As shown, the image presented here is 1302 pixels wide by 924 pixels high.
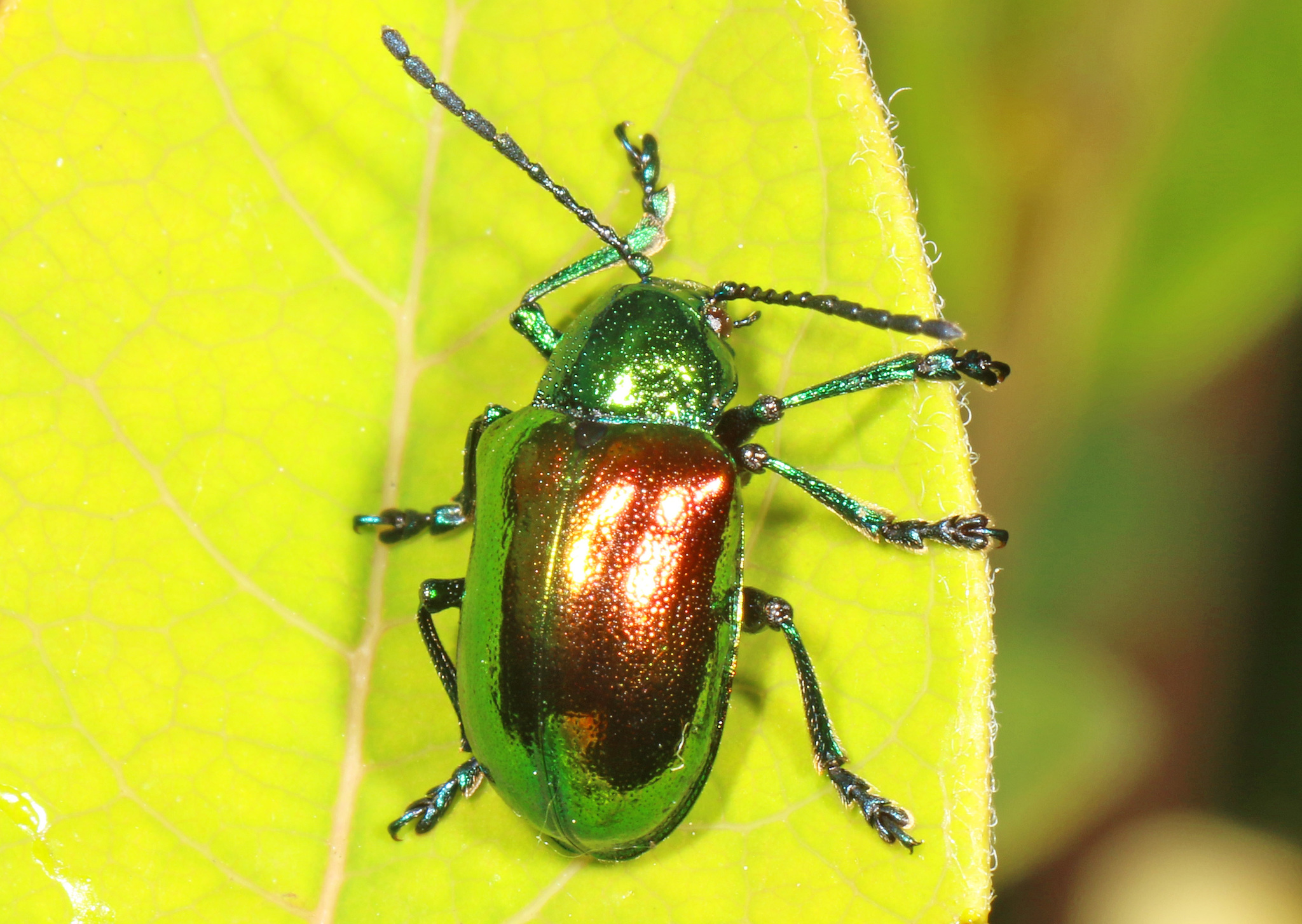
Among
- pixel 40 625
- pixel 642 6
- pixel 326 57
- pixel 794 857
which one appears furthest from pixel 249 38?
pixel 794 857

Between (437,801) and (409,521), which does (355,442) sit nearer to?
(409,521)

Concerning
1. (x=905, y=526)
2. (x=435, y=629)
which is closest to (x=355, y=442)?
(x=435, y=629)

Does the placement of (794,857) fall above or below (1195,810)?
above

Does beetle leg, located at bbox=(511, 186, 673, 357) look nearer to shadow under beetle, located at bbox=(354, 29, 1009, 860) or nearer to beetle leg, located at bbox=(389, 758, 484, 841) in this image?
shadow under beetle, located at bbox=(354, 29, 1009, 860)

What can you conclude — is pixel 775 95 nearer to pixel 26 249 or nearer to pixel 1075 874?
pixel 26 249

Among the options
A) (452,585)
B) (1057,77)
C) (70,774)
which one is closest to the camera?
(70,774)

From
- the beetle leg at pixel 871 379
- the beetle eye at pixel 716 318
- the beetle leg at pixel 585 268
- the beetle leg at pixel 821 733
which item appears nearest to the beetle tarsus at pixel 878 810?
the beetle leg at pixel 821 733

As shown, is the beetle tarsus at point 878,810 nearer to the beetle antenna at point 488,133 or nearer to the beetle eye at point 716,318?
the beetle eye at point 716,318
